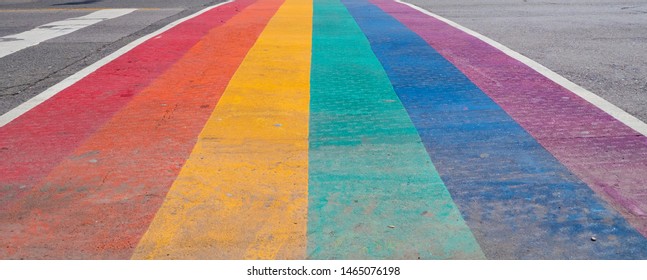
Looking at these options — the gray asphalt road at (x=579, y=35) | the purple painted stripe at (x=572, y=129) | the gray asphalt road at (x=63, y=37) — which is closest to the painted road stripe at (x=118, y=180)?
the gray asphalt road at (x=63, y=37)

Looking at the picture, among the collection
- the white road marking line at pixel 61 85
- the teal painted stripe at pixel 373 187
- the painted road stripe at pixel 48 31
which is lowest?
the painted road stripe at pixel 48 31

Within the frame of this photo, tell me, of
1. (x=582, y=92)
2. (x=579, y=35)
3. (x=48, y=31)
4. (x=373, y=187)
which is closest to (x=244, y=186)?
(x=373, y=187)

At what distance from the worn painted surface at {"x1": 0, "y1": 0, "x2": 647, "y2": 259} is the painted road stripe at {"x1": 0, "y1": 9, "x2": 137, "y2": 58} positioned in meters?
3.24

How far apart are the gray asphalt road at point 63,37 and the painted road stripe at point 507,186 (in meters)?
4.38

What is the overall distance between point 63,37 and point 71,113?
588 centimetres

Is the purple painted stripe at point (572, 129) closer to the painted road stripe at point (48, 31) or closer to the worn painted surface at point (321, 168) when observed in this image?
the worn painted surface at point (321, 168)

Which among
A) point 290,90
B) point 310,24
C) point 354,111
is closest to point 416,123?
point 354,111

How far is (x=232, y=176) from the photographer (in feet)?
14.3

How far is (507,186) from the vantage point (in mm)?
4117

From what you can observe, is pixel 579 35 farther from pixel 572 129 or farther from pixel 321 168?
pixel 321 168

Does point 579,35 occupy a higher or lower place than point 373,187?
lower

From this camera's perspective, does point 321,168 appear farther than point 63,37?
No

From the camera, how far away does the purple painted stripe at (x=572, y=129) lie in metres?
4.09

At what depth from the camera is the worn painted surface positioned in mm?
3438
